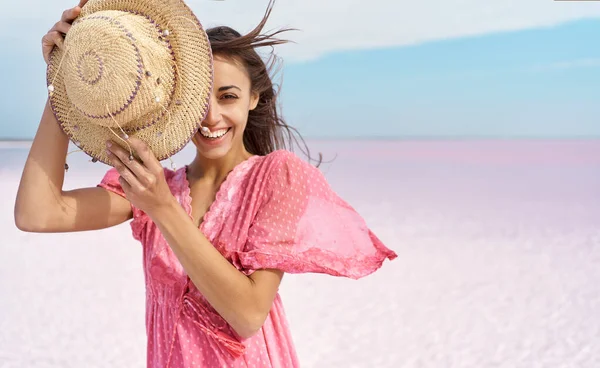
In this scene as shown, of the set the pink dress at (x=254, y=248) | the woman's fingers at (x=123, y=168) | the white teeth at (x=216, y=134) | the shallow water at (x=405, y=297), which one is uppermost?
the woman's fingers at (x=123, y=168)

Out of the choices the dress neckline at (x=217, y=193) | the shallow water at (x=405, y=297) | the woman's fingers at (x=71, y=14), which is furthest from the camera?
the shallow water at (x=405, y=297)

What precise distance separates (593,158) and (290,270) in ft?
54.9

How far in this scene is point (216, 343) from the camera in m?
1.65

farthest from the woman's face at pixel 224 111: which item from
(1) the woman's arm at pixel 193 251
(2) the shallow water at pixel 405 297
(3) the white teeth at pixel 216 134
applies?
(2) the shallow water at pixel 405 297

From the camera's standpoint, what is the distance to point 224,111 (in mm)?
1654

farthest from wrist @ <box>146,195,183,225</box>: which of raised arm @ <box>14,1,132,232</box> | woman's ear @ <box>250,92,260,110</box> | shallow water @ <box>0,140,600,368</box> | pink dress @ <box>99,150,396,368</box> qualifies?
shallow water @ <box>0,140,600,368</box>

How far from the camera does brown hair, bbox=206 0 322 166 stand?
1710 millimetres

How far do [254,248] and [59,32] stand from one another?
22.7 inches

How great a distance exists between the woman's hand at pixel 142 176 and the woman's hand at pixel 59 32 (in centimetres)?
23

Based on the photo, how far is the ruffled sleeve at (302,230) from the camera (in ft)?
5.17

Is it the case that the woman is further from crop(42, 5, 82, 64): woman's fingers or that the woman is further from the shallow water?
the shallow water

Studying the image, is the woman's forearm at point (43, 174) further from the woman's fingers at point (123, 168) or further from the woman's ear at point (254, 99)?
the woman's ear at point (254, 99)

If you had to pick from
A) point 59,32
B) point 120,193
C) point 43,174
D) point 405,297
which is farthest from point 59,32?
point 405,297

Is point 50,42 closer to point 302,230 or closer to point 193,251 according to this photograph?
point 193,251
